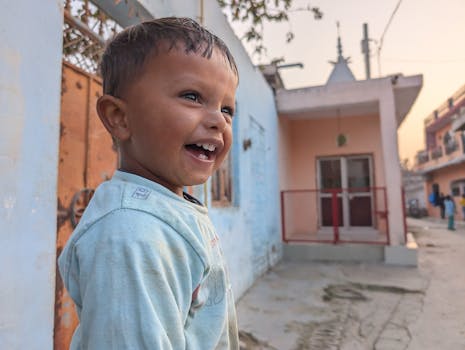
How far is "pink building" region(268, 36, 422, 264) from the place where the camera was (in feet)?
20.8

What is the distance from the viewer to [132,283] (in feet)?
1.75

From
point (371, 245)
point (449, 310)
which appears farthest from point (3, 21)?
point (371, 245)

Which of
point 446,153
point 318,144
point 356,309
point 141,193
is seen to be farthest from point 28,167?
point 446,153

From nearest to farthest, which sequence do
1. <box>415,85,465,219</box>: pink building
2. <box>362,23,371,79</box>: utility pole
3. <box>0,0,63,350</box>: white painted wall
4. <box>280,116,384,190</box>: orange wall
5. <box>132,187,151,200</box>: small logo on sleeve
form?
<box>132,187,151,200</box>: small logo on sleeve
<box>0,0,63,350</box>: white painted wall
<box>280,116,384,190</box>: orange wall
<box>362,23,371,79</box>: utility pole
<box>415,85,465,219</box>: pink building

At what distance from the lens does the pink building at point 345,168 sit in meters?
6.33

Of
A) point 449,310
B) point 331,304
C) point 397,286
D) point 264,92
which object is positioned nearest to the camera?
point 449,310

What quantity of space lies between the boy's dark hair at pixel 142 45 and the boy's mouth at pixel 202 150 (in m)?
0.21

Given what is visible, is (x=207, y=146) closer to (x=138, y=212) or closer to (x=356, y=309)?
(x=138, y=212)

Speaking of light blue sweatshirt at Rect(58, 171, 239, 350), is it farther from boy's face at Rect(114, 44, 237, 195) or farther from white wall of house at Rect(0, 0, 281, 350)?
white wall of house at Rect(0, 0, 281, 350)

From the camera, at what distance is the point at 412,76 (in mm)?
6355

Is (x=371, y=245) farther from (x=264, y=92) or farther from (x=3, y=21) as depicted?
(x=3, y=21)

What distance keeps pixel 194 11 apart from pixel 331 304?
370 cm

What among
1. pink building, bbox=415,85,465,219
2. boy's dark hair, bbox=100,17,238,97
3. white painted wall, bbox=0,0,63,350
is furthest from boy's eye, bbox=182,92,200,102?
pink building, bbox=415,85,465,219

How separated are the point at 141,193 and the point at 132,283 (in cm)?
20
